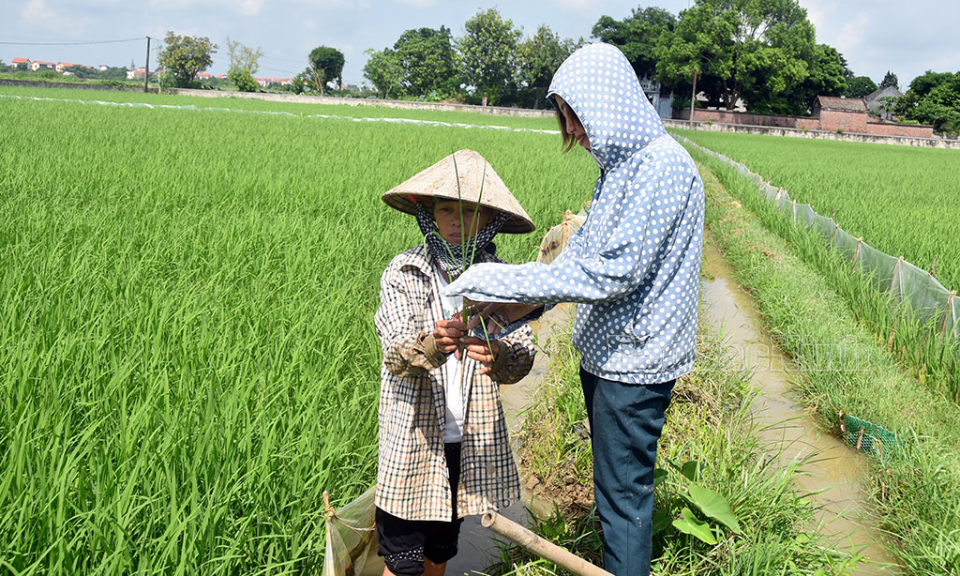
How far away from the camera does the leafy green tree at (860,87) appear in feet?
173

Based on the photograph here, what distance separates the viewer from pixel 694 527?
70.1 inches

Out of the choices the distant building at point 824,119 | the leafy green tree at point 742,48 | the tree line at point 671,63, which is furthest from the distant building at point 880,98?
the leafy green tree at point 742,48

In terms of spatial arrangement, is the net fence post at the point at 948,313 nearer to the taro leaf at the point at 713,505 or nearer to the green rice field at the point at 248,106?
the taro leaf at the point at 713,505

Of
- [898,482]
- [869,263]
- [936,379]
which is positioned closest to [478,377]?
[898,482]

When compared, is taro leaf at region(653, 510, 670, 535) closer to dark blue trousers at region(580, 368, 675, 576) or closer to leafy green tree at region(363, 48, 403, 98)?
dark blue trousers at region(580, 368, 675, 576)

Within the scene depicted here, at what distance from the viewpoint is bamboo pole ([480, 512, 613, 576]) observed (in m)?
1.29

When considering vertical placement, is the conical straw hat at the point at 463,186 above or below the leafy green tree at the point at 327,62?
below

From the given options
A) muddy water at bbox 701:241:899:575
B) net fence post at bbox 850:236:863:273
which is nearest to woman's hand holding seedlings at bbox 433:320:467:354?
muddy water at bbox 701:241:899:575

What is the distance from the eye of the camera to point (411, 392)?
153cm

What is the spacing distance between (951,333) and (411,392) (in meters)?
2.96

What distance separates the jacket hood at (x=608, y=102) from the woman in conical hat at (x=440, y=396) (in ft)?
0.91

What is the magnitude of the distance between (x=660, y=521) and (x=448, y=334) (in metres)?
0.94


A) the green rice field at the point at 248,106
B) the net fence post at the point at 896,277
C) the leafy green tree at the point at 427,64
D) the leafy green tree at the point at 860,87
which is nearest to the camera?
the net fence post at the point at 896,277

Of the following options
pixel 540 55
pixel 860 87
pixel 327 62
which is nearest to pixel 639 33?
pixel 540 55
